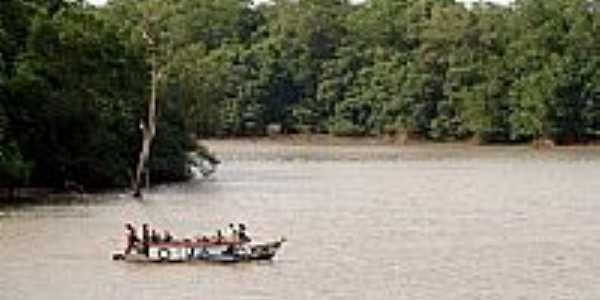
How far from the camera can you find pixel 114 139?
259 feet

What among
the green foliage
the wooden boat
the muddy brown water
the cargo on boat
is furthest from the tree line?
the wooden boat

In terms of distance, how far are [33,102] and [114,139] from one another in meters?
5.78

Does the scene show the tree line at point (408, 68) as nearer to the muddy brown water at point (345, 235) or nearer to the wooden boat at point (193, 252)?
the muddy brown water at point (345, 235)

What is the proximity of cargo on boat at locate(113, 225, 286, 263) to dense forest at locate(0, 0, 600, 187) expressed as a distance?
3553 cm

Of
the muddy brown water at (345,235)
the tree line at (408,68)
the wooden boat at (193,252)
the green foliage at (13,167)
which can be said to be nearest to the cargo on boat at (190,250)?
the wooden boat at (193,252)

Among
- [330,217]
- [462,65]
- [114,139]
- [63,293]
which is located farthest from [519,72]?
[63,293]

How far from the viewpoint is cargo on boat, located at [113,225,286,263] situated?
1919 inches

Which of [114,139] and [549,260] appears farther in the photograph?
[114,139]

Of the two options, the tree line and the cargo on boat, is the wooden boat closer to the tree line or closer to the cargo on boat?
the cargo on boat

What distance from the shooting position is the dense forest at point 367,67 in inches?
4193

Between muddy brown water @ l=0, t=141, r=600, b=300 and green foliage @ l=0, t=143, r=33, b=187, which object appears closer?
muddy brown water @ l=0, t=141, r=600, b=300

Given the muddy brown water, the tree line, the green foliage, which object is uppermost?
the tree line

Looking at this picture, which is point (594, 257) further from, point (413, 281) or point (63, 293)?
point (63, 293)

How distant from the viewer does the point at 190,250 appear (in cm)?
4881
